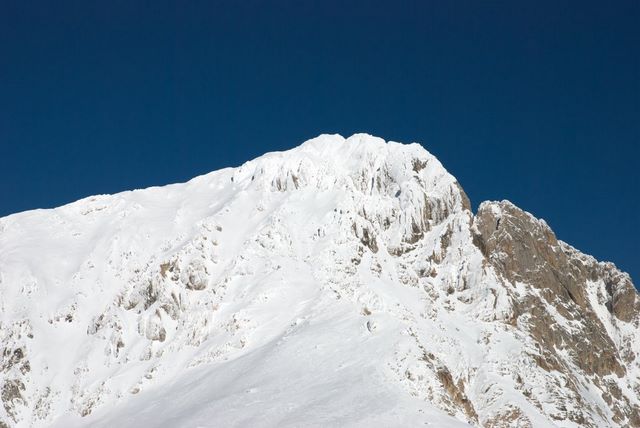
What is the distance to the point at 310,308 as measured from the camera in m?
91.4

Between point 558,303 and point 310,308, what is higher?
point 310,308

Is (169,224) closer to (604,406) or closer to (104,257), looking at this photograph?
(104,257)

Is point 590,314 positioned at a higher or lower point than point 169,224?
lower

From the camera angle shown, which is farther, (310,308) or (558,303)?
(558,303)

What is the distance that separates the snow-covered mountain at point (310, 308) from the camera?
76.1 metres

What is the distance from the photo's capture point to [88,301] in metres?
108

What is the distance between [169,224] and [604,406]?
64.7 metres

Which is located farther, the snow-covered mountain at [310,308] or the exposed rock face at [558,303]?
the exposed rock face at [558,303]

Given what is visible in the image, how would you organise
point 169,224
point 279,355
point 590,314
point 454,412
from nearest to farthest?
point 454,412 → point 279,355 → point 169,224 → point 590,314

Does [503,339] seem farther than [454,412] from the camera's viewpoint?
Yes

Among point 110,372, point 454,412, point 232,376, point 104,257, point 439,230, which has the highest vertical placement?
point 104,257

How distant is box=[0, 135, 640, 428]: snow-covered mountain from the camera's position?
76062mm

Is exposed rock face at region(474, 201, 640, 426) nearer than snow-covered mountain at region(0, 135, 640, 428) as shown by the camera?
No

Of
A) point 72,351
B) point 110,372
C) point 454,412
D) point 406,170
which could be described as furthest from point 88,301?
point 454,412
